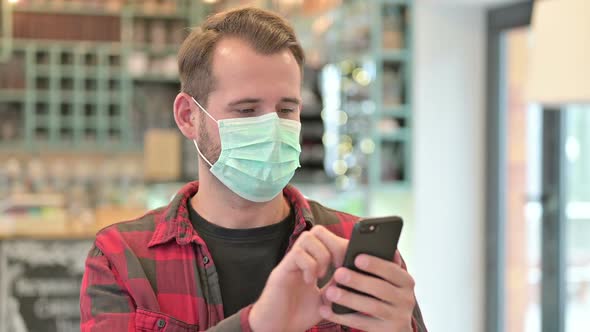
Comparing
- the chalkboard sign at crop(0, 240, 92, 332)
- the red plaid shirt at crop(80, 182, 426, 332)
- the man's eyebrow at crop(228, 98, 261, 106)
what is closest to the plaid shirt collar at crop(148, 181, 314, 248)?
the red plaid shirt at crop(80, 182, 426, 332)

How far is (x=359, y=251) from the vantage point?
1.16 meters

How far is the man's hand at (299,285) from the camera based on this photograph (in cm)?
116

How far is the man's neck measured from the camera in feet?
4.89

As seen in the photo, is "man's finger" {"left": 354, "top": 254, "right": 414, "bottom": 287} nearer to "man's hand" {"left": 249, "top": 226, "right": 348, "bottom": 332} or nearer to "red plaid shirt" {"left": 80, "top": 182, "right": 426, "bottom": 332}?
"man's hand" {"left": 249, "top": 226, "right": 348, "bottom": 332}

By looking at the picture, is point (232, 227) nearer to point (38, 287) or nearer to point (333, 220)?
point (333, 220)

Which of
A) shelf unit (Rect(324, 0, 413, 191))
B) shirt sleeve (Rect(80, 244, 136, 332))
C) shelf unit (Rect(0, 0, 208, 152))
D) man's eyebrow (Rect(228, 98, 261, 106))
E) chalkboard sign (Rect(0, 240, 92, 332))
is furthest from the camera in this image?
shelf unit (Rect(0, 0, 208, 152))

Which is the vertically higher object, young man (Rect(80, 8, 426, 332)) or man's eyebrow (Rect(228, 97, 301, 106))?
man's eyebrow (Rect(228, 97, 301, 106))

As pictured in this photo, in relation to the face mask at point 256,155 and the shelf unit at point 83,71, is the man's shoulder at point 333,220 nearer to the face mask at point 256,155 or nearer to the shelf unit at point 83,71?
the face mask at point 256,155

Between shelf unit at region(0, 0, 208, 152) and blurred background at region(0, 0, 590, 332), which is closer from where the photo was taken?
blurred background at region(0, 0, 590, 332)

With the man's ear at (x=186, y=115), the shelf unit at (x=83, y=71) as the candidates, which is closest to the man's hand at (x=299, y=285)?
the man's ear at (x=186, y=115)

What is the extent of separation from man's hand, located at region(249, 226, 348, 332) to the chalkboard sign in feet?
9.81

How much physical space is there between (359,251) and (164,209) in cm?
53

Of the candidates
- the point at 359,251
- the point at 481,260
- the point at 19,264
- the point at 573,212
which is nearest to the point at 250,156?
the point at 359,251

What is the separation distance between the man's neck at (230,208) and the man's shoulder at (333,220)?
58 millimetres
